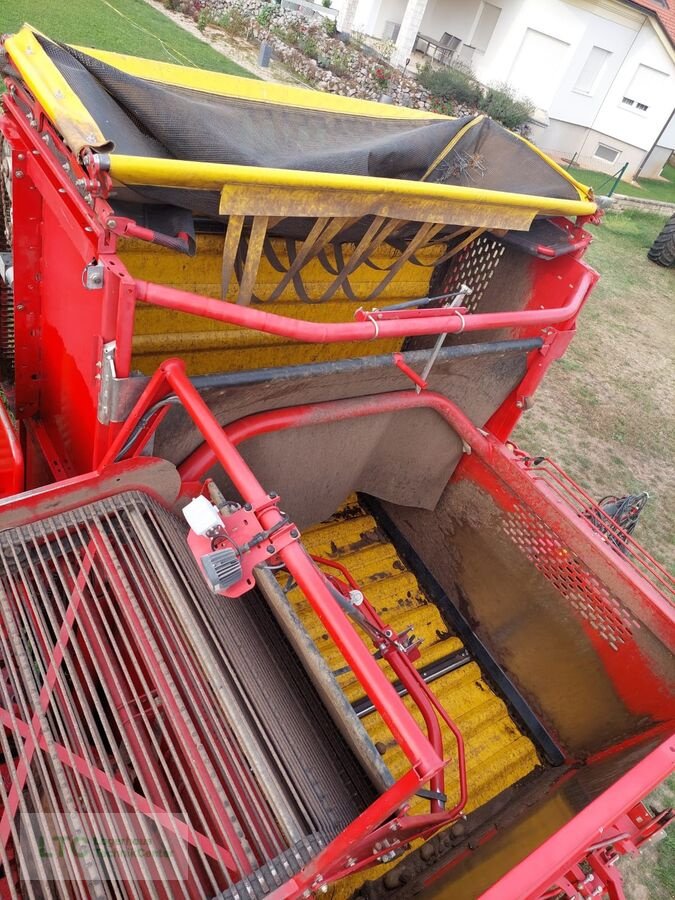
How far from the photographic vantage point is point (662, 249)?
12.2 metres

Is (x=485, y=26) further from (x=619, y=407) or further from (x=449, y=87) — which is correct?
(x=619, y=407)

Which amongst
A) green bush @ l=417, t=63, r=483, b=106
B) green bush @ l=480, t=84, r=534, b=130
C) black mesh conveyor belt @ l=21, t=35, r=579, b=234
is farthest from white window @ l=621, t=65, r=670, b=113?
black mesh conveyor belt @ l=21, t=35, r=579, b=234

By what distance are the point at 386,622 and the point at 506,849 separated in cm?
125

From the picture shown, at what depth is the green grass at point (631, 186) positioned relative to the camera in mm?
17359

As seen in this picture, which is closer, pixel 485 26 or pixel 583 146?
pixel 485 26

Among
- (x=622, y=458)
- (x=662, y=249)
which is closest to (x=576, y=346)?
(x=622, y=458)

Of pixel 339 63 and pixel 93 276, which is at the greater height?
pixel 93 276

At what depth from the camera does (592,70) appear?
1805cm

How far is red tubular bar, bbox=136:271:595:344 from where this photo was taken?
181 centimetres

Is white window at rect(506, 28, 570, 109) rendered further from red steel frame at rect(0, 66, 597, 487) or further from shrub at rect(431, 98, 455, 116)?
red steel frame at rect(0, 66, 597, 487)

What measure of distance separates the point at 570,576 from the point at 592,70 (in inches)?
790

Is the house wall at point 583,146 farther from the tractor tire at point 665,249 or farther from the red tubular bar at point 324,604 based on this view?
the red tubular bar at point 324,604

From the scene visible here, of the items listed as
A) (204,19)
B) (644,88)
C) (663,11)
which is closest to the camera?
(204,19)

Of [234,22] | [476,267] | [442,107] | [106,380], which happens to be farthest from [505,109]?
[106,380]
